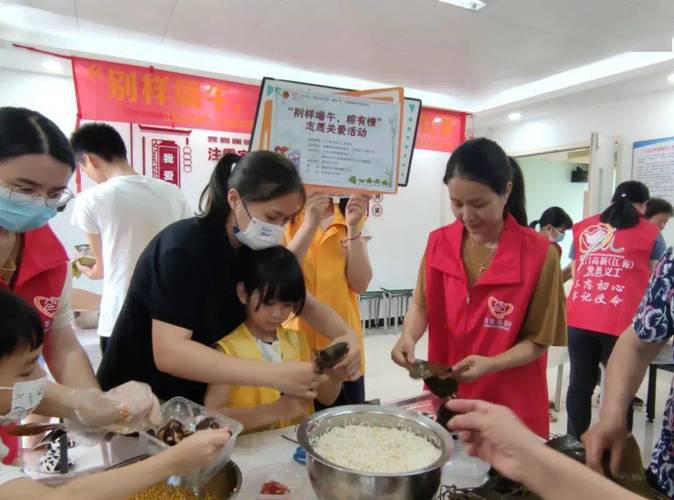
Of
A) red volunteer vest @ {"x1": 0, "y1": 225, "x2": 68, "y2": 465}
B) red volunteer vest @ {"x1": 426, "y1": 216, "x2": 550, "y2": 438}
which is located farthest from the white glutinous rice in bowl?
red volunteer vest @ {"x1": 0, "y1": 225, "x2": 68, "y2": 465}

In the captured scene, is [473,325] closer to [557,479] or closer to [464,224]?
[464,224]

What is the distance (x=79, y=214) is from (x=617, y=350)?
7.98ft

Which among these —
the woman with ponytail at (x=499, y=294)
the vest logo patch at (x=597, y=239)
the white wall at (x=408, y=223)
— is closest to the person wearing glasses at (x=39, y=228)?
the woman with ponytail at (x=499, y=294)

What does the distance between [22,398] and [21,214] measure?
1.66ft

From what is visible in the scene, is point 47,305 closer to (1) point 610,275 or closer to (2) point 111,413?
(2) point 111,413

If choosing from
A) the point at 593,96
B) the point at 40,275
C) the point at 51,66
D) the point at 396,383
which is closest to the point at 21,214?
the point at 40,275

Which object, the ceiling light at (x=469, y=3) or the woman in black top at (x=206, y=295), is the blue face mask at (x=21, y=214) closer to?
the woman in black top at (x=206, y=295)

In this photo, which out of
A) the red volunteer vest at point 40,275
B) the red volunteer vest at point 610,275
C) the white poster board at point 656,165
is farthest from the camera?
the white poster board at point 656,165

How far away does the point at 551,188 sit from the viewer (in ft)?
22.9

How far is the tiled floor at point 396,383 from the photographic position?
279 cm

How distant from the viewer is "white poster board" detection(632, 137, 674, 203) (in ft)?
13.9

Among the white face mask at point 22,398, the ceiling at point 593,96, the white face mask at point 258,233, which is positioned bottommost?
the white face mask at point 22,398

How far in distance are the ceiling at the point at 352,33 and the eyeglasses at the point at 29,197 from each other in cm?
245

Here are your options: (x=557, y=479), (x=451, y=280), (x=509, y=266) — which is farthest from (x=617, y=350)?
(x=557, y=479)
